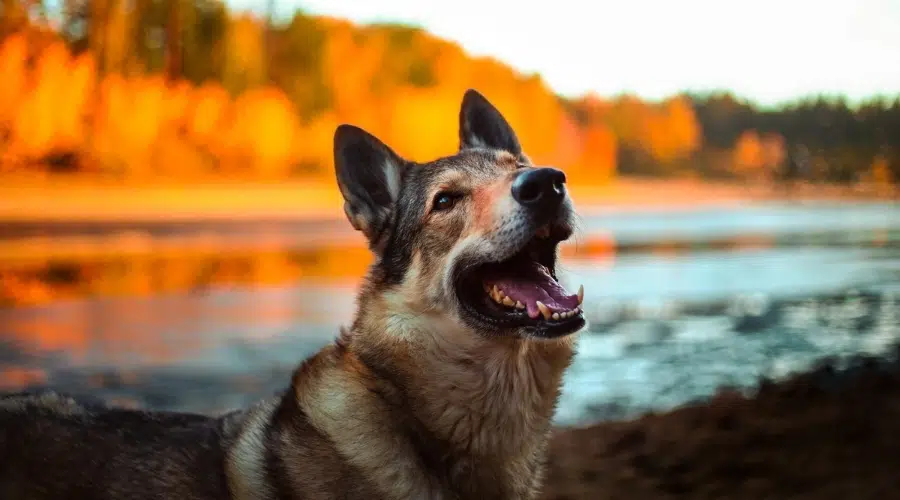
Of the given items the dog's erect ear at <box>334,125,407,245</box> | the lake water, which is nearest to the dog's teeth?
the lake water

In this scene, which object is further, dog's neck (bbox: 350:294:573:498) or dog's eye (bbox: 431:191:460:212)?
dog's eye (bbox: 431:191:460:212)

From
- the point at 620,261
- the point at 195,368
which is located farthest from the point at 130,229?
the point at 195,368

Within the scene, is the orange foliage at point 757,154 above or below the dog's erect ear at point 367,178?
below

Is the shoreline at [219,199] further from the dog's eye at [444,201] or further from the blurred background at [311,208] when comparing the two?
the dog's eye at [444,201]

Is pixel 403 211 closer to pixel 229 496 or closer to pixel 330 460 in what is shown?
pixel 330 460

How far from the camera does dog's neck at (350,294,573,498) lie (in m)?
3.54

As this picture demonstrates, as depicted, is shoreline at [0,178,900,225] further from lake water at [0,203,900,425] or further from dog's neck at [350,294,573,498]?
dog's neck at [350,294,573,498]

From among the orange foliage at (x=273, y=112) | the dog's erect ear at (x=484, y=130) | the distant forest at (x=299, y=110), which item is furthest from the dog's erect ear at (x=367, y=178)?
the orange foliage at (x=273, y=112)

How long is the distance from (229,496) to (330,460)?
468 mm

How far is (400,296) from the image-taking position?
388 centimetres

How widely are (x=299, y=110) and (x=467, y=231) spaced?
3985 cm

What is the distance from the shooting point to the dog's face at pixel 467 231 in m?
3.75

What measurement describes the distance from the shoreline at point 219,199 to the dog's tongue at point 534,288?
68.6 ft

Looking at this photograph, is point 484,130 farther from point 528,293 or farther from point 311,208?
point 311,208
